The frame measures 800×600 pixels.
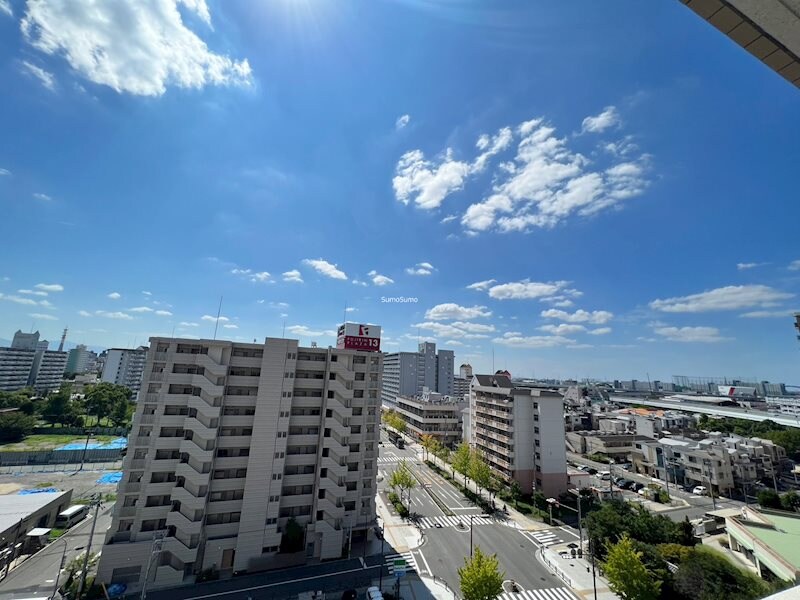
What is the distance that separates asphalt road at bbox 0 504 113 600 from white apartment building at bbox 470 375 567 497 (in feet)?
190

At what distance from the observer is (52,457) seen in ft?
231

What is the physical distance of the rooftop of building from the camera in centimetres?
3953

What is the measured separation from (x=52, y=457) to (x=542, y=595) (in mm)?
91390

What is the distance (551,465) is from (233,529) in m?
48.5

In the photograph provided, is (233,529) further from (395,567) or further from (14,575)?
(14,575)

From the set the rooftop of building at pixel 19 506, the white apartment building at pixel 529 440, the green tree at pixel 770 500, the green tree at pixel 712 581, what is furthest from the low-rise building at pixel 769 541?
the rooftop of building at pixel 19 506

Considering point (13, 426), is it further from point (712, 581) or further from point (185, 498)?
point (712, 581)

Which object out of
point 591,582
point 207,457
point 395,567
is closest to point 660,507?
point 591,582

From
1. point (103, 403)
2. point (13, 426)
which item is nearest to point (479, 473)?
point (13, 426)

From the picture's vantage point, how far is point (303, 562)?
3722 cm

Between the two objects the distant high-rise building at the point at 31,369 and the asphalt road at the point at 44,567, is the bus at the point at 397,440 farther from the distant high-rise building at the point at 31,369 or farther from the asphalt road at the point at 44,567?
the distant high-rise building at the point at 31,369

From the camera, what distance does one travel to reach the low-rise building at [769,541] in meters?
29.1

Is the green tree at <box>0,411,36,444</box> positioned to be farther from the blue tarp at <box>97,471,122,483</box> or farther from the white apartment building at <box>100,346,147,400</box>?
the white apartment building at <box>100,346,147,400</box>

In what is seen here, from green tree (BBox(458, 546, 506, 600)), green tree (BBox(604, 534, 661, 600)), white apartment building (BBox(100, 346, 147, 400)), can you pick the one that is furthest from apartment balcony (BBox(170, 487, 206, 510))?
white apartment building (BBox(100, 346, 147, 400))
